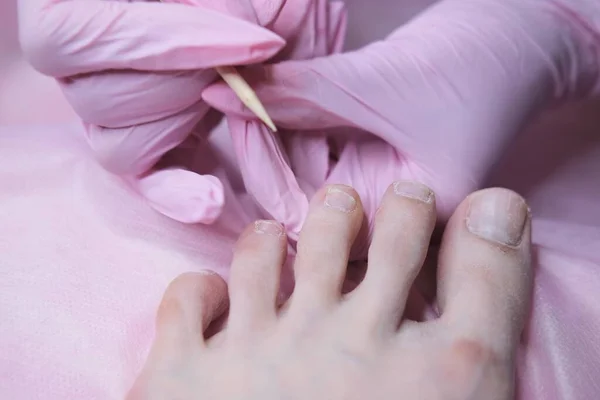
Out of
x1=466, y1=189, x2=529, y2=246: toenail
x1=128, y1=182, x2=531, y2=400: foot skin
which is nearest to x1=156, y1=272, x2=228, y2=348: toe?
x1=128, y1=182, x2=531, y2=400: foot skin

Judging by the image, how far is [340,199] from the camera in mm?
575

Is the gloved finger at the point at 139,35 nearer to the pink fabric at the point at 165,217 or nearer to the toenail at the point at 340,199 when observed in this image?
the pink fabric at the point at 165,217

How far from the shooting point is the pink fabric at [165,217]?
0.55m

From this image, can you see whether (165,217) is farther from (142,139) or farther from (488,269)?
(488,269)

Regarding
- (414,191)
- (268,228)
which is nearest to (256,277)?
(268,228)

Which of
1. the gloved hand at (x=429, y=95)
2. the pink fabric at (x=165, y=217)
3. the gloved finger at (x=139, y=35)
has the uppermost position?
the gloved finger at (x=139, y=35)

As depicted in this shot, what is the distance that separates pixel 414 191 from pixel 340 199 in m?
0.06

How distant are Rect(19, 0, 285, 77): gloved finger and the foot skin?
0.15 m

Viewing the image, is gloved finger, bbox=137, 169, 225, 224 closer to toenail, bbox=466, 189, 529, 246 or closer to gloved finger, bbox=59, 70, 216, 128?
gloved finger, bbox=59, 70, 216, 128

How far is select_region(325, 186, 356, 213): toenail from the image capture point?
0.57m

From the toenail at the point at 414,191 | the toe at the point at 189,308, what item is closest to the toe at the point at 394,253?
the toenail at the point at 414,191

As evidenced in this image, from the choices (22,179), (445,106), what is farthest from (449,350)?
(22,179)

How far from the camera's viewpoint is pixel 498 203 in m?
0.57

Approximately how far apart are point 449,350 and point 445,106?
8.4 inches
